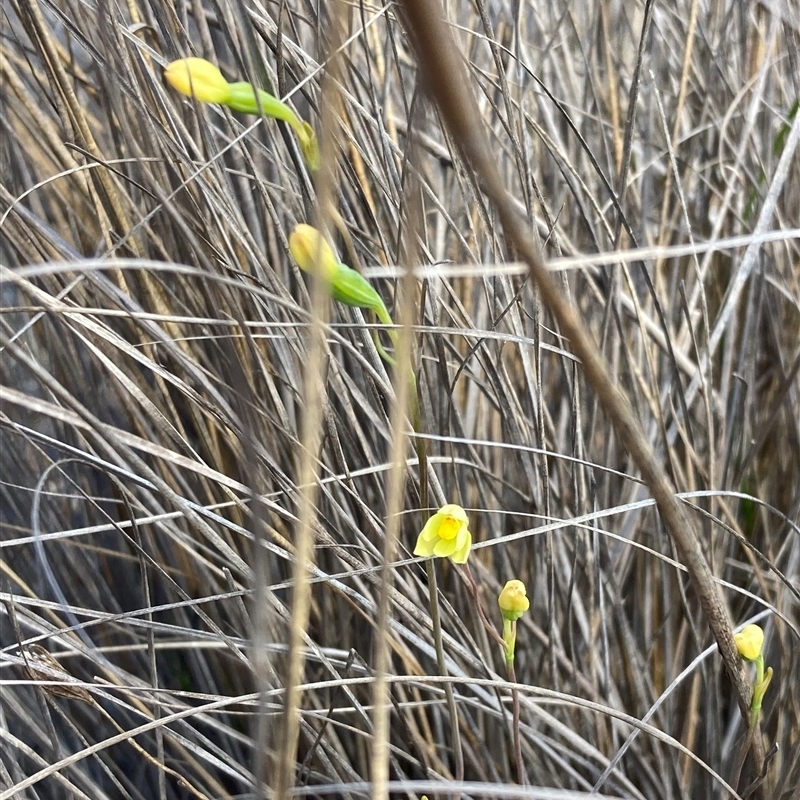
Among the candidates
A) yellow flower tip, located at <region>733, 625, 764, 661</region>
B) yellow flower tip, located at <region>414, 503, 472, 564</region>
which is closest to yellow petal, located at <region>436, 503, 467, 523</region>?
yellow flower tip, located at <region>414, 503, 472, 564</region>

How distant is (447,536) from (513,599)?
49 mm

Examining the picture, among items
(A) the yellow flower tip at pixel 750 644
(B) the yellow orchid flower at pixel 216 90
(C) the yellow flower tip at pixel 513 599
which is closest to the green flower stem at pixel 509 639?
(C) the yellow flower tip at pixel 513 599

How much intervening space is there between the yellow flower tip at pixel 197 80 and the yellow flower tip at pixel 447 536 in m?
0.24

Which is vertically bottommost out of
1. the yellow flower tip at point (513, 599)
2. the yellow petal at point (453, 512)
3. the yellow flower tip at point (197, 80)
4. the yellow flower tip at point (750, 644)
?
the yellow flower tip at point (750, 644)

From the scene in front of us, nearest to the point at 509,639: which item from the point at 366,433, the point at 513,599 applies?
the point at 513,599

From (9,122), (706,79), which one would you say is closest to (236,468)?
(9,122)

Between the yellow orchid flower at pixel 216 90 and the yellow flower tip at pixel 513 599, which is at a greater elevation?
the yellow orchid flower at pixel 216 90

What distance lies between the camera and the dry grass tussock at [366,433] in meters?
0.47

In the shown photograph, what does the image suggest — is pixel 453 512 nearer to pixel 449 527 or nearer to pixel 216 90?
pixel 449 527

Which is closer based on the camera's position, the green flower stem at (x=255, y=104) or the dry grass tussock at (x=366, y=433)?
the green flower stem at (x=255, y=104)

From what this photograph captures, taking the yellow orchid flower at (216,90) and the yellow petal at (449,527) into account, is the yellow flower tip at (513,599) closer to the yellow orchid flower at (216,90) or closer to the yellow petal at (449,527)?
the yellow petal at (449,527)

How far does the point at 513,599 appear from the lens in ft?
1.32

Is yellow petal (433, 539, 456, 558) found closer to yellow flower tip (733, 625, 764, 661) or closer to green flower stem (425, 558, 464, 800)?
green flower stem (425, 558, 464, 800)

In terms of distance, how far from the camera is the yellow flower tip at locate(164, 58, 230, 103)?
330 mm
